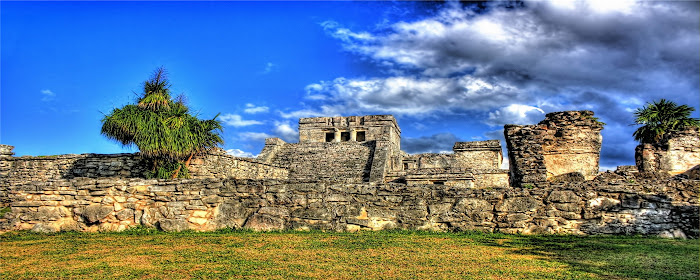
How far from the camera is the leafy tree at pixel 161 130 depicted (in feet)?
53.3

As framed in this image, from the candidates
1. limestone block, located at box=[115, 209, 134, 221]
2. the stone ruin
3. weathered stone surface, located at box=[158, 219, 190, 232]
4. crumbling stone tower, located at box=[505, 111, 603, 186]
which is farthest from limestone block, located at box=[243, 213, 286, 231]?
crumbling stone tower, located at box=[505, 111, 603, 186]

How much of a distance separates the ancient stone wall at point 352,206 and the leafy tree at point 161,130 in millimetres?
7059

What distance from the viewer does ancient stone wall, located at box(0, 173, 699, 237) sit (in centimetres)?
841

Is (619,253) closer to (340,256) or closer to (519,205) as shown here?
Answer: (519,205)

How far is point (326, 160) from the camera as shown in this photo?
80.8 feet

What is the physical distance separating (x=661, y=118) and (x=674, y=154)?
1116 centimetres

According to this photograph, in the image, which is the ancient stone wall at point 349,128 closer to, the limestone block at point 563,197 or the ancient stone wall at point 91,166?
the ancient stone wall at point 91,166

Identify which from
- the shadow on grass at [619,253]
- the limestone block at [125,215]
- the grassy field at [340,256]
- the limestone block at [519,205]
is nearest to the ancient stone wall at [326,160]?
the limestone block at [125,215]

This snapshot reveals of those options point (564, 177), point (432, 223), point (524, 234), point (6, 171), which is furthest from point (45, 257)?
point (6, 171)

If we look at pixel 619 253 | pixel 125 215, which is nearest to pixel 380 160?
pixel 125 215

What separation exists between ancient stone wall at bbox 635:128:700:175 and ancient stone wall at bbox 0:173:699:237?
6.51 metres

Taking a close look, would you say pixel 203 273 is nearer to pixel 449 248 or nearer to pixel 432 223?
pixel 449 248

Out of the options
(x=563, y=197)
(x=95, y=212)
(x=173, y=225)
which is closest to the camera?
(x=563, y=197)

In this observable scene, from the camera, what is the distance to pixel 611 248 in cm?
720
